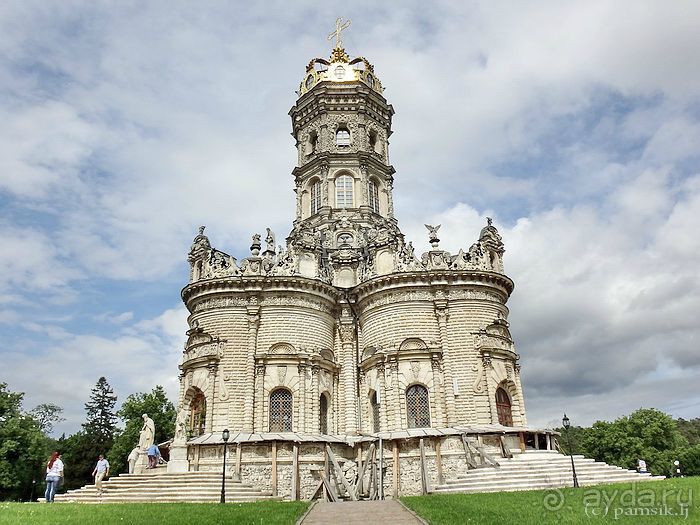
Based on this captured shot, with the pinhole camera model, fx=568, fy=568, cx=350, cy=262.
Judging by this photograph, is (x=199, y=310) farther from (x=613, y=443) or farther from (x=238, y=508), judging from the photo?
(x=613, y=443)

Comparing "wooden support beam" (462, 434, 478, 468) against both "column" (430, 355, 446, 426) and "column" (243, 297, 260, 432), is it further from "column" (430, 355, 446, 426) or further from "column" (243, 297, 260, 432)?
"column" (243, 297, 260, 432)

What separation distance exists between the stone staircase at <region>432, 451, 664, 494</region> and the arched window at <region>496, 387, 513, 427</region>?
15.0ft

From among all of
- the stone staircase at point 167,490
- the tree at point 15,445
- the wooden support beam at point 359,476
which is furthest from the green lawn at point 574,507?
the tree at point 15,445

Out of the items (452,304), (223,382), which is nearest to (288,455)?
(223,382)

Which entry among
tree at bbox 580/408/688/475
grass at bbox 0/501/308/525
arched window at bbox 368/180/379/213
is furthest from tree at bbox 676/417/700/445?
grass at bbox 0/501/308/525

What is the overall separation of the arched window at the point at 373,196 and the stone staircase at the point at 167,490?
70.9ft

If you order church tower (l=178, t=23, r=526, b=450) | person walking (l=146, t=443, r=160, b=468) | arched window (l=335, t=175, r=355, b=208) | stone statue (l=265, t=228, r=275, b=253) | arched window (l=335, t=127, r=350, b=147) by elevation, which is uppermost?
arched window (l=335, t=127, r=350, b=147)

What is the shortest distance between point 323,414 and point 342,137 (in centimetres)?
2041

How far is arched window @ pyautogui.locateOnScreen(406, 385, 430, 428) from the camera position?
29547mm

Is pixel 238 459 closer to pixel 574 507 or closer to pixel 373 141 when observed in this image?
pixel 574 507

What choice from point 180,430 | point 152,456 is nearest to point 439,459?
point 180,430

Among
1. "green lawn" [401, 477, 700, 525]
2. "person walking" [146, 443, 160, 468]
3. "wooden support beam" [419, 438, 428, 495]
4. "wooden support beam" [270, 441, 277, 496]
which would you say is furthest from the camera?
"person walking" [146, 443, 160, 468]

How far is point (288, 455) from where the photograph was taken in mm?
27359

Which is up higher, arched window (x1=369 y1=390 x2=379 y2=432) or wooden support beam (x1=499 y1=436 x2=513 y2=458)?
arched window (x1=369 y1=390 x2=379 y2=432)
